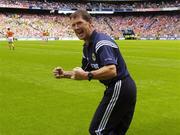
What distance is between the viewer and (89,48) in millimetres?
5891

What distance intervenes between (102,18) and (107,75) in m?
107

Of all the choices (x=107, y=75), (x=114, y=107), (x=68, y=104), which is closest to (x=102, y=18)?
(x=68, y=104)

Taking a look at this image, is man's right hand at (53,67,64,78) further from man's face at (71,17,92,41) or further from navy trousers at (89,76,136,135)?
navy trousers at (89,76,136,135)

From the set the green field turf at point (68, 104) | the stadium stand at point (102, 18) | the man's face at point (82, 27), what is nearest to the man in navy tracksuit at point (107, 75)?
the man's face at point (82, 27)

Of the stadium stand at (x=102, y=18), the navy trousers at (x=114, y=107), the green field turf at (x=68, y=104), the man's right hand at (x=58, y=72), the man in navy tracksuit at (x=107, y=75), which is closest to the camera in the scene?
the man in navy tracksuit at (x=107, y=75)

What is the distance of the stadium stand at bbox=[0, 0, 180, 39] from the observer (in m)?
89.8

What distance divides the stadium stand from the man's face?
75715 mm

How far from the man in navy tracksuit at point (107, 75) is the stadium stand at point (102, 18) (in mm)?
75568

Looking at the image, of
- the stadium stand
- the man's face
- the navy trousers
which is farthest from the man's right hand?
the stadium stand

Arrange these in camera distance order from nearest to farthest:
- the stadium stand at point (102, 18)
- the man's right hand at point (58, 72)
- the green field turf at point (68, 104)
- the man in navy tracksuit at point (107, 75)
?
1. the man in navy tracksuit at point (107, 75)
2. the man's right hand at point (58, 72)
3. the green field turf at point (68, 104)
4. the stadium stand at point (102, 18)

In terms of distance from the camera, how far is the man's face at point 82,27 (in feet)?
18.7

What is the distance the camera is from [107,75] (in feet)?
17.9

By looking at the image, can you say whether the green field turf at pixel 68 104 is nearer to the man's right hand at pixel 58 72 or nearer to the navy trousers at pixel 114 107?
the navy trousers at pixel 114 107

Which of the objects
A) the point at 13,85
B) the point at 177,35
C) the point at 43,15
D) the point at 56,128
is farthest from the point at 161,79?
the point at 43,15
